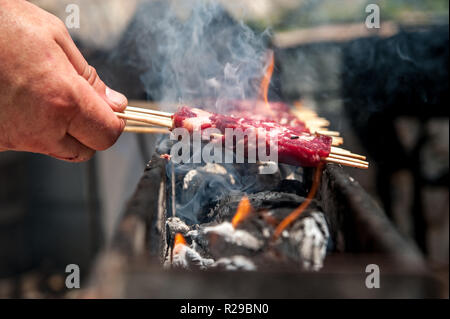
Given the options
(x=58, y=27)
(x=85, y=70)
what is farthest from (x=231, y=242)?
(x=58, y=27)

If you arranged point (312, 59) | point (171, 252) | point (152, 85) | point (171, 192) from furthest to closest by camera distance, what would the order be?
point (312, 59) → point (152, 85) → point (171, 192) → point (171, 252)

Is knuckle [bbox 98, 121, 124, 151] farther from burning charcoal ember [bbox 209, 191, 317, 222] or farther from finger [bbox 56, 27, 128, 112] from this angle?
burning charcoal ember [bbox 209, 191, 317, 222]

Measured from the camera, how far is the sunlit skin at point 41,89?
227cm

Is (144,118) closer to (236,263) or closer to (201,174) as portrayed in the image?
(201,174)

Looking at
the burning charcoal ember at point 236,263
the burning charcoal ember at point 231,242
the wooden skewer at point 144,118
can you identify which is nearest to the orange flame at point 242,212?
the burning charcoal ember at point 231,242

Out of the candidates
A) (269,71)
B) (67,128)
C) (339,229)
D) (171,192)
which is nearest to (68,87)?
(67,128)

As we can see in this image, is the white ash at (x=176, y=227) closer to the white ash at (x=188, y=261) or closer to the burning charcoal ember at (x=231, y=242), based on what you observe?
the white ash at (x=188, y=261)

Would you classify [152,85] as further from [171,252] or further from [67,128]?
[171,252]

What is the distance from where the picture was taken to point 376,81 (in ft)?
18.9

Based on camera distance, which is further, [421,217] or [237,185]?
[421,217]

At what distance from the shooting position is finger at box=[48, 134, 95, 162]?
2689mm

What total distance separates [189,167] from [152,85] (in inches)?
102

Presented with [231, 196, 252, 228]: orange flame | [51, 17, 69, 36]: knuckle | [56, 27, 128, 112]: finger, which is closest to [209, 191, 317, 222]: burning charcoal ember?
[231, 196, 252, 228]: orange flame
